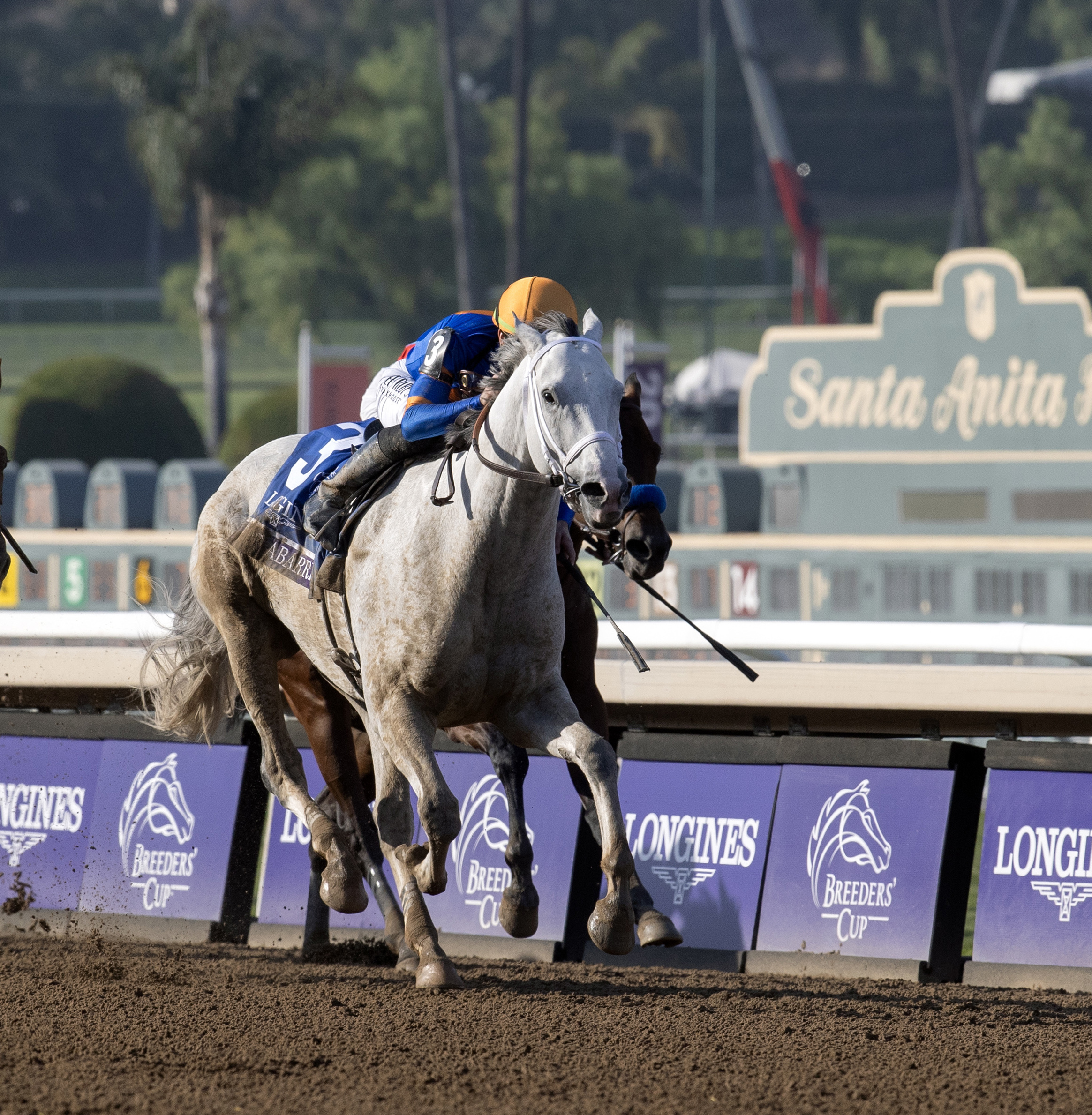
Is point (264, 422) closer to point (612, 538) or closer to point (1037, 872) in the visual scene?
point (1037, 872)

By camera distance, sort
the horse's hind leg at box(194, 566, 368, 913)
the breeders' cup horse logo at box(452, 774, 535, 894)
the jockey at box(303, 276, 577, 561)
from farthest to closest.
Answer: the breeders' cup horse logo at box(452, 774, 535, 894)
the horse's hind leg at box(194, 566, 368, 913)
the jockey at box(303, 276, 577, 561)

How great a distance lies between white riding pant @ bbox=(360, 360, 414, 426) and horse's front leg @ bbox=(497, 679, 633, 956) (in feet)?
3.45

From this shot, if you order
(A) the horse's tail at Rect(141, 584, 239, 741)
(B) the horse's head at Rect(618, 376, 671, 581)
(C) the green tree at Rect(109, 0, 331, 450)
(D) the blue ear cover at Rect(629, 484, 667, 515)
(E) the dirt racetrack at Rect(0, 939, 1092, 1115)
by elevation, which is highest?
(C) the green tree at Rect(109, 0, 331, 450)

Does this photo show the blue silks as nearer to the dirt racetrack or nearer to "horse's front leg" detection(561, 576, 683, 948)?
"horse's front leg" detection(561, 576, 683, 948)

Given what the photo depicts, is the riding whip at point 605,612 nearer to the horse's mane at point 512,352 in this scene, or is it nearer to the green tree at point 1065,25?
the horse's mane at point 512,352

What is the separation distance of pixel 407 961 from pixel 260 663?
135 centimetres

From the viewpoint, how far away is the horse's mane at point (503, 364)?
4938mm

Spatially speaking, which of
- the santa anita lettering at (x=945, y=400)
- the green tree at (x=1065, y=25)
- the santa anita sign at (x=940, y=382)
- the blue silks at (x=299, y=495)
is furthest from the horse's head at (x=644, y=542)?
the green tree at (x=1065, y=25)

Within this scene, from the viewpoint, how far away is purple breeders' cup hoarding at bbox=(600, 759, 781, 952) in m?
6.20

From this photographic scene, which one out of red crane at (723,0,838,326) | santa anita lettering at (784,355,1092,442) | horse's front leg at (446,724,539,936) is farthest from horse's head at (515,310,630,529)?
red crane at (723,0,838,326)

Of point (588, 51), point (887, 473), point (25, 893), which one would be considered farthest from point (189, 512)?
point (588, 51)

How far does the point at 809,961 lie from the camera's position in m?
6.00

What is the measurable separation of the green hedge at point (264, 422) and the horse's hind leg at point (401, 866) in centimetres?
2602

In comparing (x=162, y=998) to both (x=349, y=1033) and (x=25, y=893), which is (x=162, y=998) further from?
(x=25, y=893)
